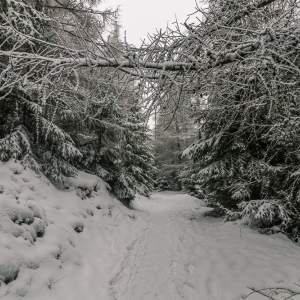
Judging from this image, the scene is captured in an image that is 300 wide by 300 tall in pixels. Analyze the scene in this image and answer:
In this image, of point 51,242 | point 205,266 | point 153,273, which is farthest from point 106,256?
point 205,266

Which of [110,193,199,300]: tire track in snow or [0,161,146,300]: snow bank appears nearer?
[0,161,146,300]: snow bank

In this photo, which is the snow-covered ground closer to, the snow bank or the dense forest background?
the snow bank

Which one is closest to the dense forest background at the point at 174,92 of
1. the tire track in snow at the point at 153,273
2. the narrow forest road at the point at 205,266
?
the narrow forest road at the point at 205,266

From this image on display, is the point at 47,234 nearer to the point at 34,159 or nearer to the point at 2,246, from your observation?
the point at 2,246

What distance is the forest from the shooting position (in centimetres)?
198

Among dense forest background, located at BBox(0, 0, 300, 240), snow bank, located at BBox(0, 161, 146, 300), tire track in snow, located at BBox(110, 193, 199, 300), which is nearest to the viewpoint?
dense forest background, located at BBox(0, 0, 300, 240)

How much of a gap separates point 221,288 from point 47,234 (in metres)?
3.33

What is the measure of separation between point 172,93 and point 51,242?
3525 mm

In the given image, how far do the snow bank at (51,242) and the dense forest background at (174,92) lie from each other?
0.74 m

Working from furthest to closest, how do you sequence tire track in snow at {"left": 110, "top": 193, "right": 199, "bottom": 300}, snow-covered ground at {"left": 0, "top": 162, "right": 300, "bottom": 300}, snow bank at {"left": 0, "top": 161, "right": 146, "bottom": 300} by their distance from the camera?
tire track in snow at {"left": 110, "top": 193, "right": 199, "bottom": 300}, snow-covered ground at {"left": 0, "top": 162, "right": 300, "bottom": 300}, snow bank at {"left": 0, "top": 161, "right": 146, "bottom": 300}

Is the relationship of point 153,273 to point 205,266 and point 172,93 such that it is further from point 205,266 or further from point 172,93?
point 172,93

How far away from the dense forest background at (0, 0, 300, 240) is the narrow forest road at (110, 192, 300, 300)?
2.36 ft

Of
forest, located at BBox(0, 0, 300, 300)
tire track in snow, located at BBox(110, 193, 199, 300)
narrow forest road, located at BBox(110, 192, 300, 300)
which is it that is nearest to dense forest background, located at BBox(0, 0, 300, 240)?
forest, located at BBox(0, 0, 300, 300)

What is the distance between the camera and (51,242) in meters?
3.85
